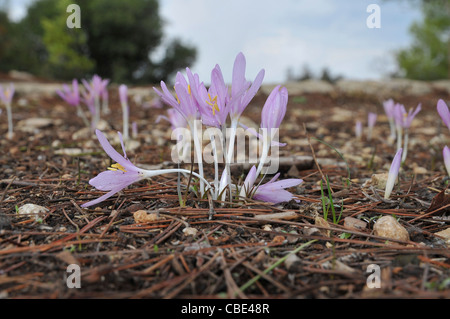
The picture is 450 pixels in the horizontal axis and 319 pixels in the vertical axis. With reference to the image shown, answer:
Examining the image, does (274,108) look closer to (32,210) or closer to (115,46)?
(32,210)

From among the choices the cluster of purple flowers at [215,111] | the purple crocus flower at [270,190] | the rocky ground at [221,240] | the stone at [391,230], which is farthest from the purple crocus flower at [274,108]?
the stone at [391,230]

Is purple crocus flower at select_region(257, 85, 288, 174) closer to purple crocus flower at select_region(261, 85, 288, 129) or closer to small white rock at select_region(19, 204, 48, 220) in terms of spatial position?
purple crocus flower at select_region(261, 85, 288, 129)

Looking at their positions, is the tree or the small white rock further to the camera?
the tree

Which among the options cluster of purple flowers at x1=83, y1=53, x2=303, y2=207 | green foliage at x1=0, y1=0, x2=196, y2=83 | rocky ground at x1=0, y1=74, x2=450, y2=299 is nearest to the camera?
rocky ground at x1=0, y1=74, x2=450, y2=299

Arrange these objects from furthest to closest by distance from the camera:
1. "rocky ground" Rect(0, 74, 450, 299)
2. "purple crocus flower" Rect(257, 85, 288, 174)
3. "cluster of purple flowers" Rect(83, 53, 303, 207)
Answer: "purple crocus flower" Rect(257, 85, 288, 174), "cluster of purple flowers" Rect(83, 53, 303, 207), "rocky ground" Rect(0, 74, 450, 299)

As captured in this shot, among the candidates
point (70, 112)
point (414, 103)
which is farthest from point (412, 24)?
point (70, 112)

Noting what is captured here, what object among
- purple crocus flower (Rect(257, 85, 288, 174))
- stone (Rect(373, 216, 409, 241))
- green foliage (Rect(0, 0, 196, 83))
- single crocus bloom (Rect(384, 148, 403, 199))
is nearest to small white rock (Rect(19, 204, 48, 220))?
purple crocus flower (Rect(257, 85, 288, 174))

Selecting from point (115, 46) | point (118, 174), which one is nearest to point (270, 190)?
point (118, 174)
